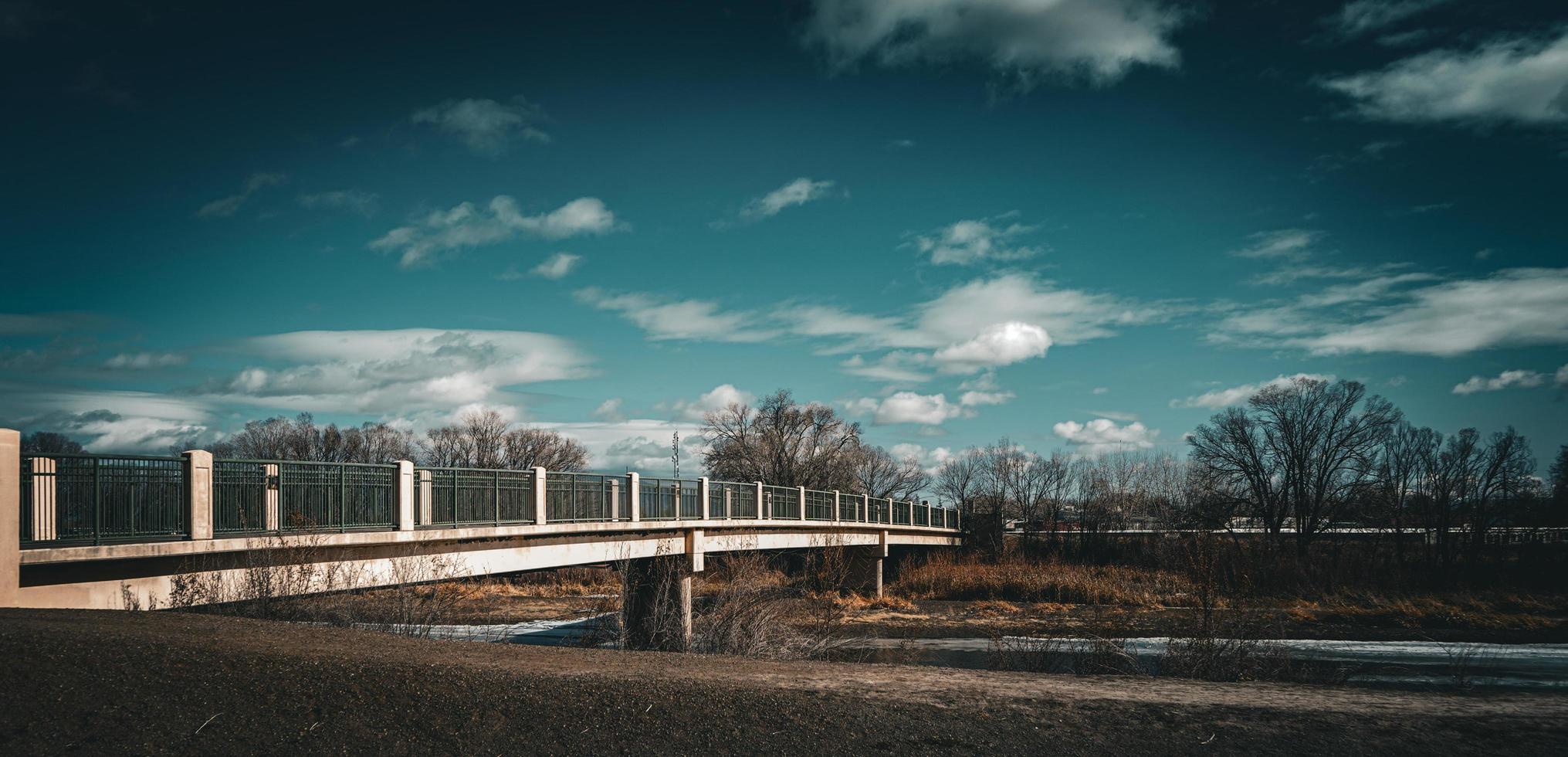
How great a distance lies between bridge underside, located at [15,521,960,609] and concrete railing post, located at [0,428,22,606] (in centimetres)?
17

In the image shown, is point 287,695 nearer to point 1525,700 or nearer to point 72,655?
point 72,655

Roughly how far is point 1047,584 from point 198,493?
34968 millimetres

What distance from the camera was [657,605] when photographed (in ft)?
69.4

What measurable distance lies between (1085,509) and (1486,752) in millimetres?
73929

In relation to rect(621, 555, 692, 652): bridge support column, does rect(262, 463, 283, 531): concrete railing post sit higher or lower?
higher

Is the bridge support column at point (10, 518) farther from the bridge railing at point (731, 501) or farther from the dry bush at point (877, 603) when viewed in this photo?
the dry bush at point (877, 603)

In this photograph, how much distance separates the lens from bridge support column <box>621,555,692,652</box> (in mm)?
19906

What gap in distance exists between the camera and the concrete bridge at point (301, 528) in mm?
12492

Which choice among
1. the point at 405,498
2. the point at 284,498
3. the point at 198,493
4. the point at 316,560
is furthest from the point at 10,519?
the point at 405,498

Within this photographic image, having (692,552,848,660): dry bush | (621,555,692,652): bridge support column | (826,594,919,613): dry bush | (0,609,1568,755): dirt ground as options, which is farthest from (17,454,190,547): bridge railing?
(826,594,919,613): dry bush

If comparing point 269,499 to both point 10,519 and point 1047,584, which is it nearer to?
point 10,519

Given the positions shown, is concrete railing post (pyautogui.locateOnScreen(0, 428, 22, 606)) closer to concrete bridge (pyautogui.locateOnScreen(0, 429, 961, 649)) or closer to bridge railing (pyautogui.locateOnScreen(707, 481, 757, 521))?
concrete bridge (pyautogui.locateOnScreen(0, 429, 961, 649))

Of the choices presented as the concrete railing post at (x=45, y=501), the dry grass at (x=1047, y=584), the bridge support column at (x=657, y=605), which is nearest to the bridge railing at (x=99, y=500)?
the concrete railing post at (x=45, y=501)

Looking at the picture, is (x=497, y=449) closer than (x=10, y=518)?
No
